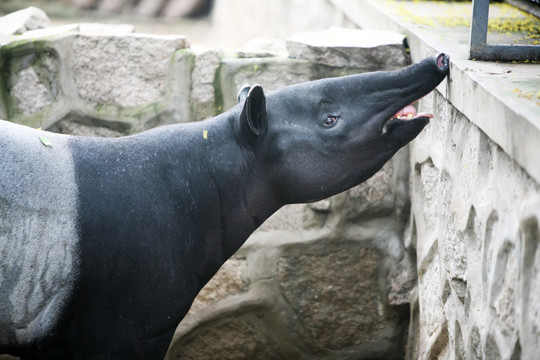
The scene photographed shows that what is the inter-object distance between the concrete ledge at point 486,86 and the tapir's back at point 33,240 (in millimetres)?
1200

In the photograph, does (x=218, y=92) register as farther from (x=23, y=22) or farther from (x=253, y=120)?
(x=23, y=22)

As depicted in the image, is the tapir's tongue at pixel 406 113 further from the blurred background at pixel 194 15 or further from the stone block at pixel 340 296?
the blurred background at pixel 194 15

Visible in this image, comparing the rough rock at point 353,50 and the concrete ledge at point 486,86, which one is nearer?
the concrete ledge at point 486,86

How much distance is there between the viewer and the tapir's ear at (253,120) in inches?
81.6

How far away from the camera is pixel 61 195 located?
200 centimetres

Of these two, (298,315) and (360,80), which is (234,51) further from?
(298,315)

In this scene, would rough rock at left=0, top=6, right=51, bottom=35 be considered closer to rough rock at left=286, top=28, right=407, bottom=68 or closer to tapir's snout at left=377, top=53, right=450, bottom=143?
rough rock at left=286, top=28, right=407, bottom=68

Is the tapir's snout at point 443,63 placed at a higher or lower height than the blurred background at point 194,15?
higher

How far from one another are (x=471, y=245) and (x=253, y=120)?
29.9 inches

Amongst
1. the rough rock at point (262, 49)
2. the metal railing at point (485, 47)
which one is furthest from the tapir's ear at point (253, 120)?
the rough rock at point (262, 49)

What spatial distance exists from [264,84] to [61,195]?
117 cm

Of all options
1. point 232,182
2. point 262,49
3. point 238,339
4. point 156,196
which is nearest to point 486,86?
point 232,182

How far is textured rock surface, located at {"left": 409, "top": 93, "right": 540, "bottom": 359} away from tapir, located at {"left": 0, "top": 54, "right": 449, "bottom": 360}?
0.25m

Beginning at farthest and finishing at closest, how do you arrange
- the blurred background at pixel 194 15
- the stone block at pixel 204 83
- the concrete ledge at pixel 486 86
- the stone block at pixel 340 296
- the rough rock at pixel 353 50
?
the blurred background at pixel 194 15
the stone block at pixel 340 296
the stone block at pixel 204 83
the rough rock at pixel 353 50
the concrete ledge at pixel 486 86
